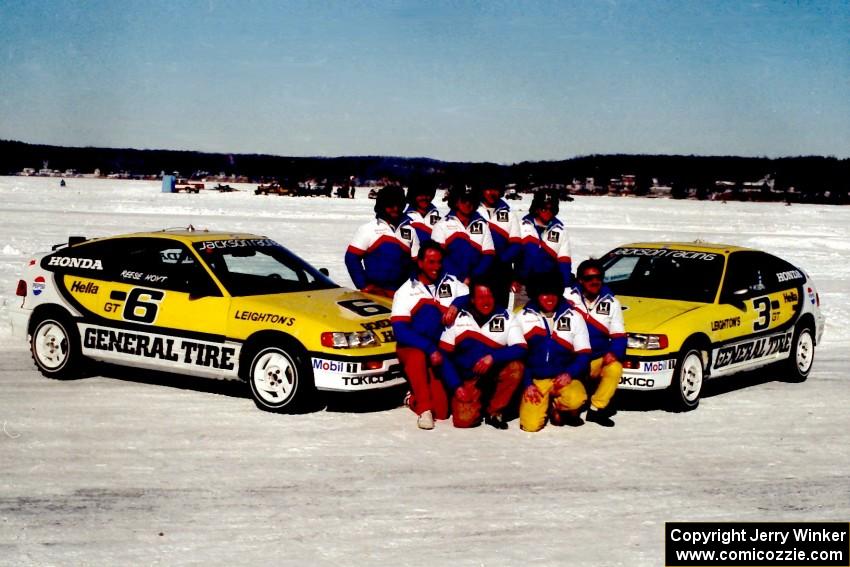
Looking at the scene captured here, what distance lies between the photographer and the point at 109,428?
7.27m

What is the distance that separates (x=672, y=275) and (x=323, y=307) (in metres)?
3.48

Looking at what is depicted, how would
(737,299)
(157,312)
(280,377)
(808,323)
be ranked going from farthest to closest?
(808,323) < (737,299) < (157,312) < (280,377)

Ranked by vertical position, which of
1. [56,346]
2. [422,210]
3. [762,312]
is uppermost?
[422,210]

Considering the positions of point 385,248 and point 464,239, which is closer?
point 464,239

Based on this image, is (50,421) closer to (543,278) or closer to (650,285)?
(543,278)

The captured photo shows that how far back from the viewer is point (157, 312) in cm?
838

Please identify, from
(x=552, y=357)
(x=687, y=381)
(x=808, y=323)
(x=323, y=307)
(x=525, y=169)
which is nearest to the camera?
(x=552, y=357)

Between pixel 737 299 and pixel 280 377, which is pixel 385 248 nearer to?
pixel 280 377

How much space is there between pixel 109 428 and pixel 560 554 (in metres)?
3.89

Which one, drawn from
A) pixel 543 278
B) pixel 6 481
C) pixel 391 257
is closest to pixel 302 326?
pixel 391 257

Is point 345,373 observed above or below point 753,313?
below

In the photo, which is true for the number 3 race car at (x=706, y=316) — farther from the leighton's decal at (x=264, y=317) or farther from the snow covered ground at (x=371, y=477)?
the leighton's decal at (x=264, y=317)

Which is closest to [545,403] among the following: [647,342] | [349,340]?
[647,342]

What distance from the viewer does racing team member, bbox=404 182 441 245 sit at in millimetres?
8883
